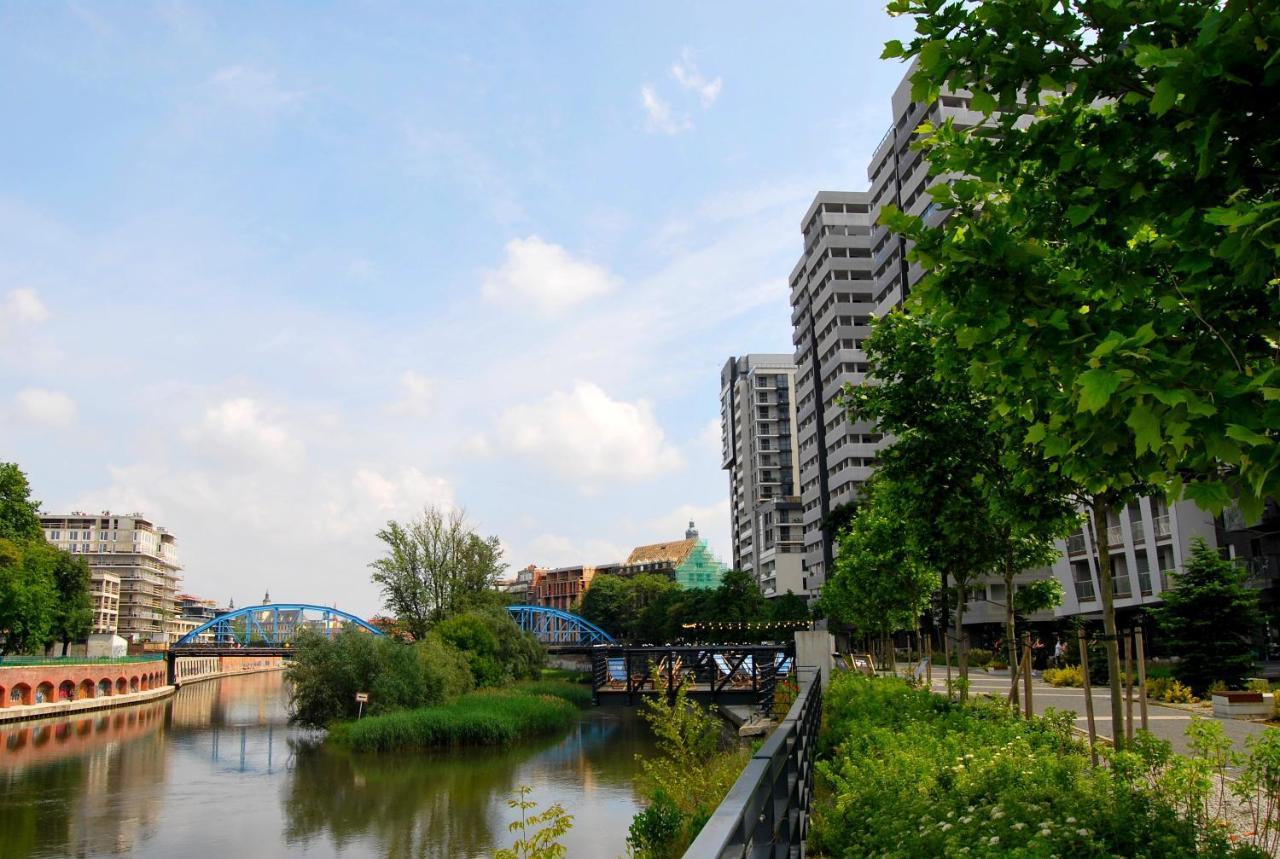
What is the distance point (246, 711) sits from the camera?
64000 millimetres

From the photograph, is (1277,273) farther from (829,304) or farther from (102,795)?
(829,304)

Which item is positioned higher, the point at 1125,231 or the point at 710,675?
the point at 1125,231

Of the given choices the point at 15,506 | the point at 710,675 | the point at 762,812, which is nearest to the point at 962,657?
the point at 762,812

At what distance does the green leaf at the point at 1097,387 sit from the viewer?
3.72 meters

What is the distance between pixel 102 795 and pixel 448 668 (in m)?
19.2

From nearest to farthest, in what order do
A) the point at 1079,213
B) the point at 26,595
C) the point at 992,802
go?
the point at 1079,213 < the point at 992,802 < the point at 26,595

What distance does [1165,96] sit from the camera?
4.01m

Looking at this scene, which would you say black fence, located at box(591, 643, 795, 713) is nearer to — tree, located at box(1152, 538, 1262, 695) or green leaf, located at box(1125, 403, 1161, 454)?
tree, located at box(1152, 538, 1262, 695)

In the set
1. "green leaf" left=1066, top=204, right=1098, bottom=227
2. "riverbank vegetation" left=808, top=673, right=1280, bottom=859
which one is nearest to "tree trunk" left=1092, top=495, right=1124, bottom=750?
"riverbank vegetation" left=808, top=673, right=1280, bottom=859

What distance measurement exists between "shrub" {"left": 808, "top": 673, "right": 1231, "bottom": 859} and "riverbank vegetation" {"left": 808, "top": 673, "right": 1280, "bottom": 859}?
0.03ft

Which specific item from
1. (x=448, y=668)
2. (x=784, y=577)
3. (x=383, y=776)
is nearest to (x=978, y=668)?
(x=448, y=668)

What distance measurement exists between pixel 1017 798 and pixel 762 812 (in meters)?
3.34

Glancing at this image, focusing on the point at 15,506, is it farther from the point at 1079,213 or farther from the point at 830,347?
the point at 1079,213

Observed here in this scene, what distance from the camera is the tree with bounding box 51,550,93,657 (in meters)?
67.9
